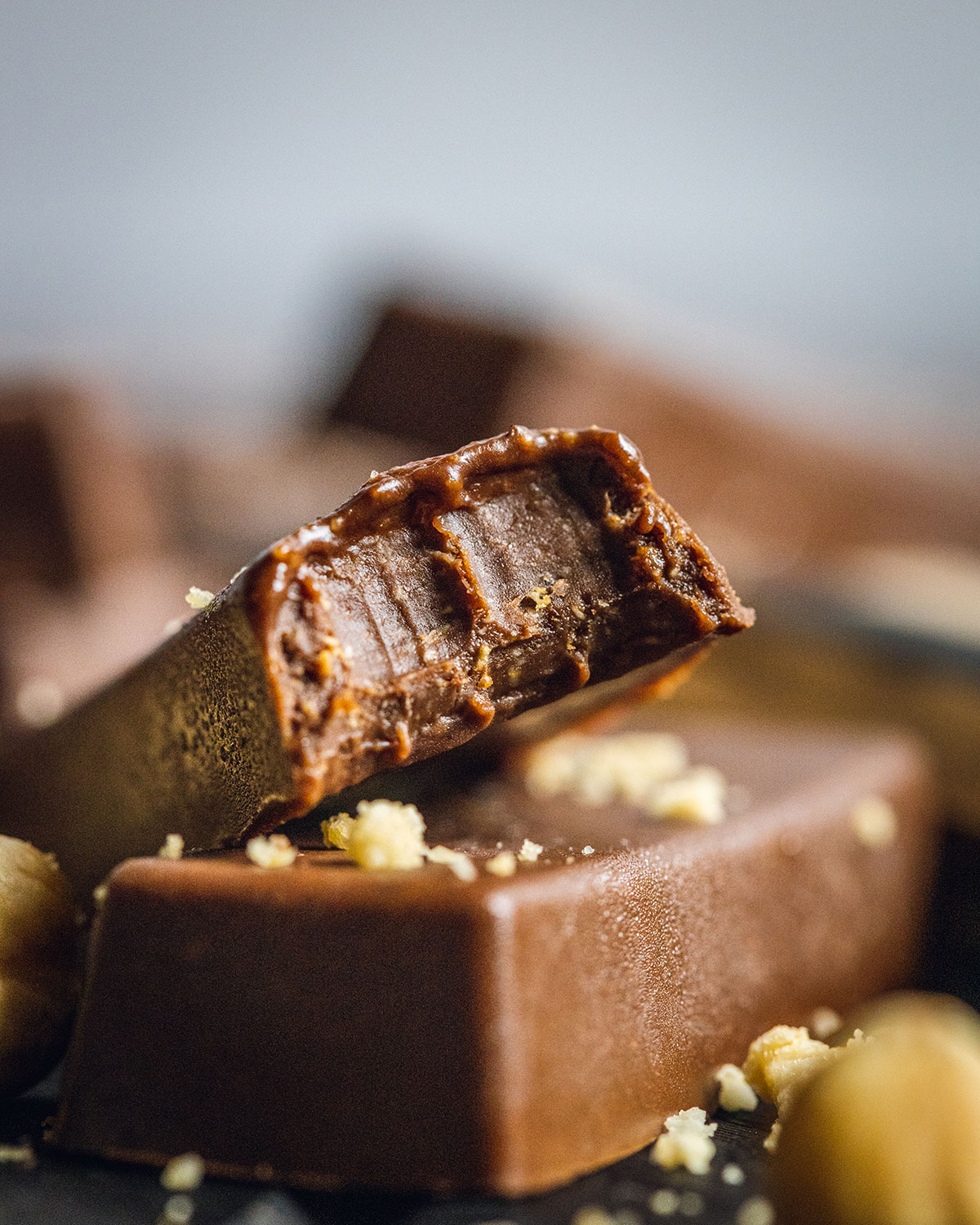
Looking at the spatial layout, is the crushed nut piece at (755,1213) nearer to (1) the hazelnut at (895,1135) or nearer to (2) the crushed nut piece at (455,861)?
(1) the hazelnut at (895,1135)

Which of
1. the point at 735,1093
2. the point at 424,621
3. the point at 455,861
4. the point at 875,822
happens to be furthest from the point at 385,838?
the point at 875,822

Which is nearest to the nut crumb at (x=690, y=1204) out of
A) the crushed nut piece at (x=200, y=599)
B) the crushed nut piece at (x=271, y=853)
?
the crushed nut piece at (x=271, y=853)

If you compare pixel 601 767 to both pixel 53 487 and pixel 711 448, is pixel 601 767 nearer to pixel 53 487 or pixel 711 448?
pixel 53 487

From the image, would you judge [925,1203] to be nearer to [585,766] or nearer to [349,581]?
[349,581]

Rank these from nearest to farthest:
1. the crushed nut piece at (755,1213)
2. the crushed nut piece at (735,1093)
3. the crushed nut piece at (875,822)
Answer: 1. the crushed nut piece at (755,1213)
2. the crushed nut piece at (735,1093)
3. the crushed nut piece at (875,822)

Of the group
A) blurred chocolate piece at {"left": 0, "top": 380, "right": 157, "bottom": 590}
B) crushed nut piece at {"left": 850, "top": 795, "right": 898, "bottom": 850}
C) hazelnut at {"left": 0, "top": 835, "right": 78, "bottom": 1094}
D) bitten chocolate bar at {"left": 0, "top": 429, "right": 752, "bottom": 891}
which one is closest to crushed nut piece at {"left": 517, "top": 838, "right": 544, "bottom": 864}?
bitten chocolate bar at {"left": 0, "top": 429, "right": 752, "bottom": 891}

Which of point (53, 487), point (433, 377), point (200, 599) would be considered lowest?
point (53, 487)
